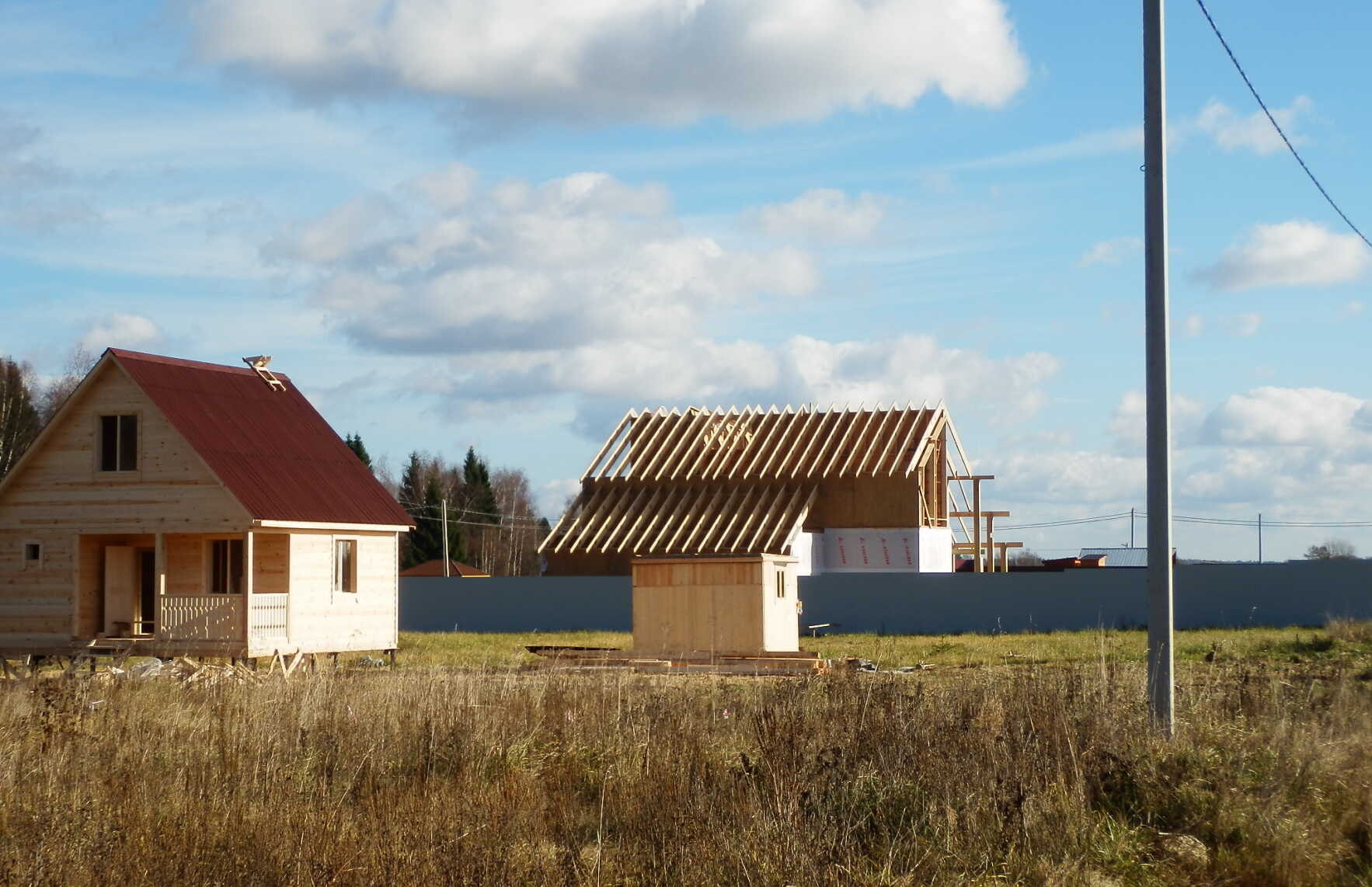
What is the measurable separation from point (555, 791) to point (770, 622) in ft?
49.7

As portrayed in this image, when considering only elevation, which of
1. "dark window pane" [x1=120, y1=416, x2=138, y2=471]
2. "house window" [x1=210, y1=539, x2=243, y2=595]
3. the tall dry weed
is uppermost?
"dark window pane" [x1=120, y1=416, x2=138, y2=471]

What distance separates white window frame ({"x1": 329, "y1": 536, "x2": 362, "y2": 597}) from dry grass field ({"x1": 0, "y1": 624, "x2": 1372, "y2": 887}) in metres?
14.7

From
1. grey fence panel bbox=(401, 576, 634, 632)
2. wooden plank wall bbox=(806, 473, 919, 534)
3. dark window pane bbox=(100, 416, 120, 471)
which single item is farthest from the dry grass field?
wooden plank wall bbox=(806, 473, 919, 534)

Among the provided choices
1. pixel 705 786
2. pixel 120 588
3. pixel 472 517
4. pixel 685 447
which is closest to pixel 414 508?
pixel 472 517

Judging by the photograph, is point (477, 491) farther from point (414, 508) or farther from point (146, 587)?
point (146, 587)

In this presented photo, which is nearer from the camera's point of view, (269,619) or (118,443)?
(269,619)

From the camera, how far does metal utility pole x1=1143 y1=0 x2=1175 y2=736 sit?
906cm

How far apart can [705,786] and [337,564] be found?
19.7 metres

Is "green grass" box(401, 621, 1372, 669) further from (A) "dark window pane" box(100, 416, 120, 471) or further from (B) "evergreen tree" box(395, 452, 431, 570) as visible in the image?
(B) "evergreen tree" box(395, 452, 431, 570)

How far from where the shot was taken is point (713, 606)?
24219mm

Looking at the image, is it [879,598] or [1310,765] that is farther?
[879,598]

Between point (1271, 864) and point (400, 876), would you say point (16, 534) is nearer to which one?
point (400, 876)

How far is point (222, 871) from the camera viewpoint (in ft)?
22.3

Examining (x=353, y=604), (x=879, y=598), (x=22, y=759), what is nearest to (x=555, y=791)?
(x=22, y=759)
